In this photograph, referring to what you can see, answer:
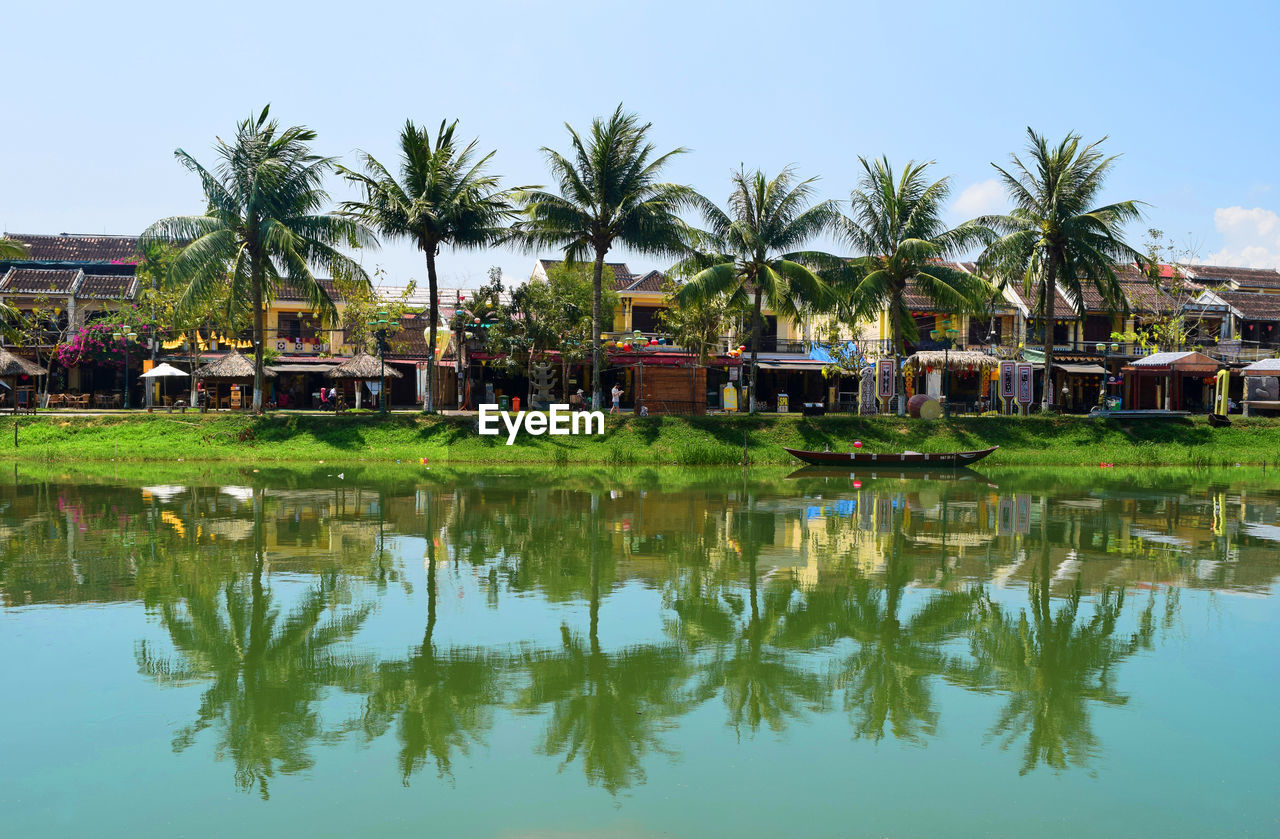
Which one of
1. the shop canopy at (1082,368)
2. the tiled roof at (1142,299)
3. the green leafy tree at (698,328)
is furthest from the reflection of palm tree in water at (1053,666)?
the tiled roof at (1142,299)

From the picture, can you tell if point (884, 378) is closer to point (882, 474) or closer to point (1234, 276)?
point (882, 474)

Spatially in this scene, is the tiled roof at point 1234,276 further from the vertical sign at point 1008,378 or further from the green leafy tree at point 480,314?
the green leafy tree at point 480,314

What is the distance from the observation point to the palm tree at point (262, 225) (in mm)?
31234

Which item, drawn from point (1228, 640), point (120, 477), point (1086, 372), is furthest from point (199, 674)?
point (1086, 372)

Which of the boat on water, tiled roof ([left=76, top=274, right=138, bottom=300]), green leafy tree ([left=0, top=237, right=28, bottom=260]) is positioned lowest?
the boat on water

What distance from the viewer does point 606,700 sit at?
8633 millimetres

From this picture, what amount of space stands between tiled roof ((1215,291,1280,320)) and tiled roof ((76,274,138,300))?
4995 centimetres

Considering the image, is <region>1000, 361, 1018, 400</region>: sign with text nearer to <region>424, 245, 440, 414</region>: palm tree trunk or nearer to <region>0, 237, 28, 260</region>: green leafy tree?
<region>424, 245, 440, 414</region>: palm tree trunk

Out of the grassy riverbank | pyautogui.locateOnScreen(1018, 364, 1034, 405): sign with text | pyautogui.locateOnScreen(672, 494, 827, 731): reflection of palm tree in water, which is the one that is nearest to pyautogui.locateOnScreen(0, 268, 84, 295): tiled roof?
the grassy riverbank

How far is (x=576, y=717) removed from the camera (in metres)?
8.23

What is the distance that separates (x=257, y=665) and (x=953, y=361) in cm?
3153

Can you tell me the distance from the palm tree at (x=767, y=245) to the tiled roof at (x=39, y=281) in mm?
28186

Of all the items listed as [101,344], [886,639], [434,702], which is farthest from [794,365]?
[434,702]

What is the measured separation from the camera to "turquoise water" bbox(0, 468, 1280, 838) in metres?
6.69
